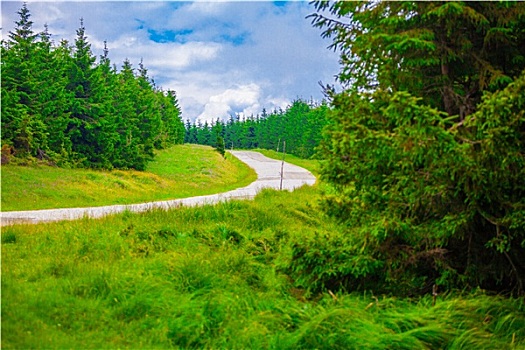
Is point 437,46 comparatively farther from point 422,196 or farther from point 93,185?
point 93,185

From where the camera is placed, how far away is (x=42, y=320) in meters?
5.11

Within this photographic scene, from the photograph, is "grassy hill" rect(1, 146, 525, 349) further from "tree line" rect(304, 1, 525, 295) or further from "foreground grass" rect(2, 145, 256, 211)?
"foreground grass" rect(2, 145, 256, 211)

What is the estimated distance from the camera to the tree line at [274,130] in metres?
70.4

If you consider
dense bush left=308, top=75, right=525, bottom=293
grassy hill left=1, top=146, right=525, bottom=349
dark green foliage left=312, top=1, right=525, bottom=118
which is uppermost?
dark green foliage left=312, top=1, right=525, bottom=118

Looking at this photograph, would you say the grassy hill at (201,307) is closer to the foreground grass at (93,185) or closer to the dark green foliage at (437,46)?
the dark green foliage at (437,46)

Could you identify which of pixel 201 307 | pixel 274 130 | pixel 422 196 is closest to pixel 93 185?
pixel 201 307

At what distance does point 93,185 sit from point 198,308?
1991cm

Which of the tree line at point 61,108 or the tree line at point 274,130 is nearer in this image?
the tree line at point 61,108

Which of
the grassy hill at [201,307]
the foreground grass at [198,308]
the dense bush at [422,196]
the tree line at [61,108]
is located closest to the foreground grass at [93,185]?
the tree line at [61,108]

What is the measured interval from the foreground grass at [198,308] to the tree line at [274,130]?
51805 millimetres

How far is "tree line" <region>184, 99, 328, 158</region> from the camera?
231 feet

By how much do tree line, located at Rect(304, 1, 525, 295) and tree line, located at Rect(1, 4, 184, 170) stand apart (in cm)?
2130

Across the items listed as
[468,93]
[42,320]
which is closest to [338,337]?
[42,320]

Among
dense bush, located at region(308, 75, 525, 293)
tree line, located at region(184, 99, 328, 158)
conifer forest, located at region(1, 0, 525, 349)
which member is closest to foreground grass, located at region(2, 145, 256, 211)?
conifer forest, located at region(1, 0, 525, 349)
